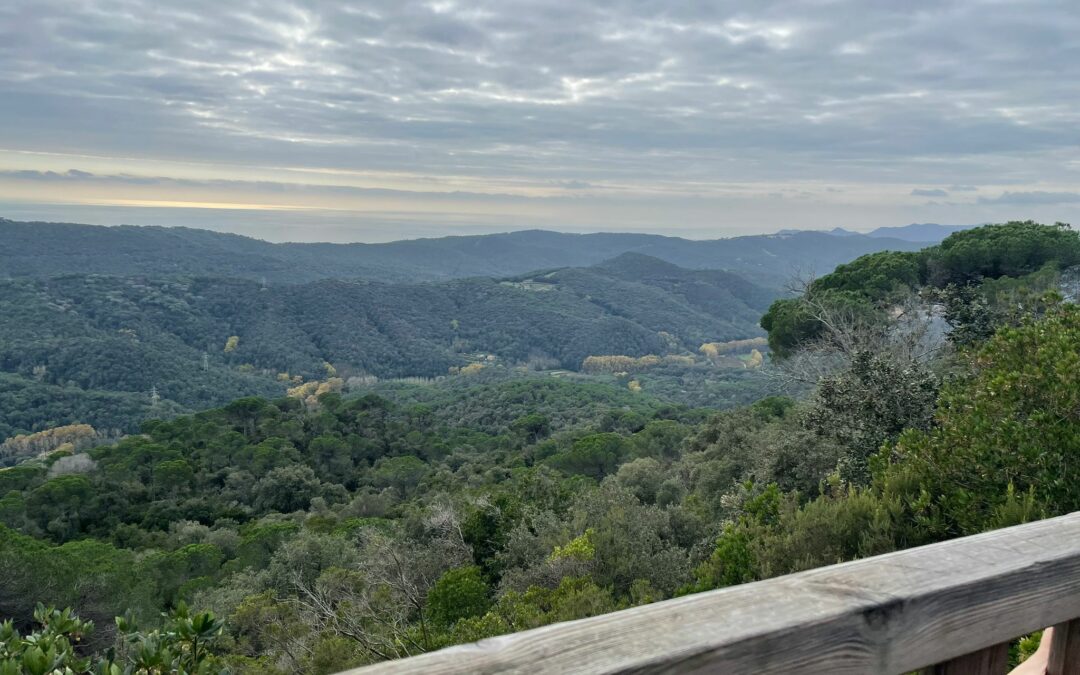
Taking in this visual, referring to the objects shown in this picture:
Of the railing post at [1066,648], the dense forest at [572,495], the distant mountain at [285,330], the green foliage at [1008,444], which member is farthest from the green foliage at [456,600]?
the distant mountain at [285,330]

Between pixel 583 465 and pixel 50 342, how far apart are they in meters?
76.4

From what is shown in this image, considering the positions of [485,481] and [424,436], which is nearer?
[485,481]

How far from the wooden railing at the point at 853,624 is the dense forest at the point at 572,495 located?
66.0 inches

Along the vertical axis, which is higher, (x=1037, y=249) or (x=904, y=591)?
(x=1037, y=249)

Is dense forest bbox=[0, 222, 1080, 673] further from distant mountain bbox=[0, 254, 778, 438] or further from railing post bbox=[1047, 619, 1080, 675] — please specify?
distant mountain bbox=[0, 254, 778, 438]

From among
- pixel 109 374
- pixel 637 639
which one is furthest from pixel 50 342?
pixel 637 639

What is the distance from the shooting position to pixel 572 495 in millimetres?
14016

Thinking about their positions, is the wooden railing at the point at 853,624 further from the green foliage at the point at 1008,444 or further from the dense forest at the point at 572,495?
the green foliage at the point at 1008,444

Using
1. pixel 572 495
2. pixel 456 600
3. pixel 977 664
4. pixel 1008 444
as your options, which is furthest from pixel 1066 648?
pixel 572 495

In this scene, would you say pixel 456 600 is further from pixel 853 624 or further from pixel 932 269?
pixel 932 269

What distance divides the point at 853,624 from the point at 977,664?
0.27 m

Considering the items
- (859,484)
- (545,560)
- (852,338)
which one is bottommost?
(545,560)

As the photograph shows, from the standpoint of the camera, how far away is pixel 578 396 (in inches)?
2087

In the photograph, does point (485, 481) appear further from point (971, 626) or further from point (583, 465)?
point (971, 626)
